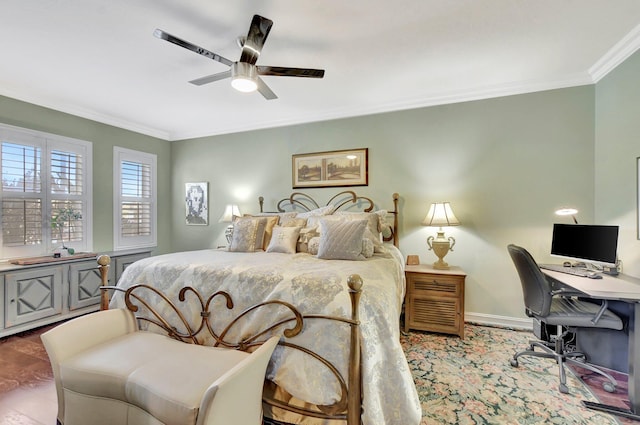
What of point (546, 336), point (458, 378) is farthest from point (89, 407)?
point (546, 336)

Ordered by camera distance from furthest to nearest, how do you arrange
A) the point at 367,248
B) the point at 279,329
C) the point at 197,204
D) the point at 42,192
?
the point at 197,204 < the point at 42,192 < the point at 367,248 < the point at 279,329

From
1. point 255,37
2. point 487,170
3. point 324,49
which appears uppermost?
point 324,49

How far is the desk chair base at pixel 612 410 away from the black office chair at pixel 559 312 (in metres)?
0.15

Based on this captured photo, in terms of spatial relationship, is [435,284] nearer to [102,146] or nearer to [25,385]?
[25,385]

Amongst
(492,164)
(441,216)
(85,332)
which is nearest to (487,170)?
(492,164)

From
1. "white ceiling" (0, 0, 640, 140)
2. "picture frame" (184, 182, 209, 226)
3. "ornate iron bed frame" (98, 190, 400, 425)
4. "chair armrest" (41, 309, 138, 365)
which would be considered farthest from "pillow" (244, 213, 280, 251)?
"picture frame" (184, 182, 209, 226)

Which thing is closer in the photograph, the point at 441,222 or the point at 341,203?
the point at 441,222

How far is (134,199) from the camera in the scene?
4.64 metres

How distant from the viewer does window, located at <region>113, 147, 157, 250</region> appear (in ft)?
14.4

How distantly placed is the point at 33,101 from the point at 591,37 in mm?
5848

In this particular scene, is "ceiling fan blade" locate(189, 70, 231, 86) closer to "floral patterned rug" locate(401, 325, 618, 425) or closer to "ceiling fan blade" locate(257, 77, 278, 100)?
"ceiling fan blade" locate(257, 77, 278, 100)

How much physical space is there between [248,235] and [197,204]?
2.33 m

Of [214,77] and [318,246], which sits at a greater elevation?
[214,77]

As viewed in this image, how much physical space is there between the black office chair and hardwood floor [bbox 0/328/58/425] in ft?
11.5
